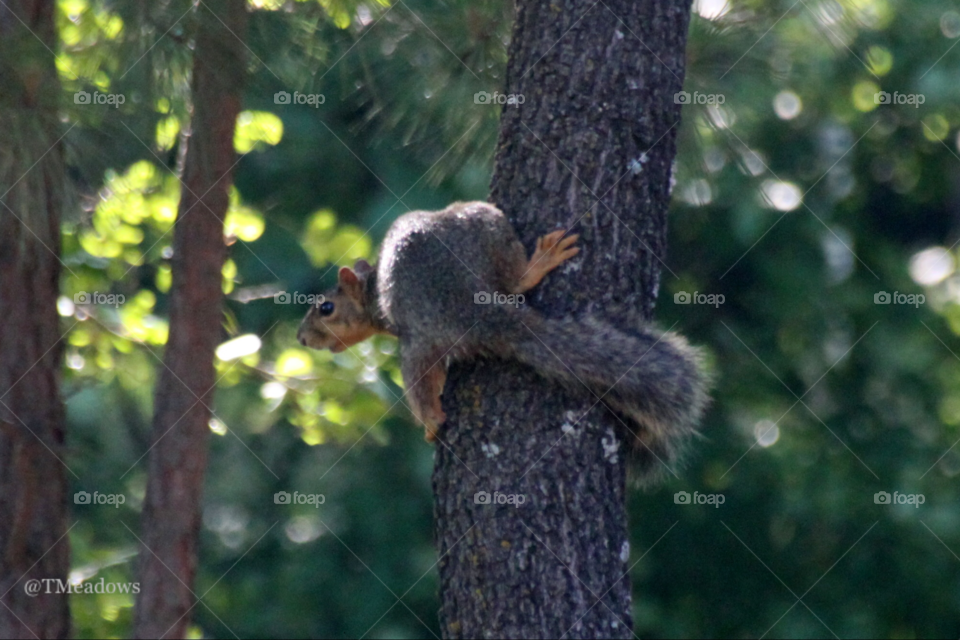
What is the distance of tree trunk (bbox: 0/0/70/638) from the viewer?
2.73 meters

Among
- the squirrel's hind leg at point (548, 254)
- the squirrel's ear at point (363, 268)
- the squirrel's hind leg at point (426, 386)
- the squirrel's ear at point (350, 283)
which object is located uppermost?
the squirrel's ear at point (363, 268)

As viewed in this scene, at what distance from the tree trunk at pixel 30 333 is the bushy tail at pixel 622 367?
4.14 ft

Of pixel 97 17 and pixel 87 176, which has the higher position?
pixel 97 17

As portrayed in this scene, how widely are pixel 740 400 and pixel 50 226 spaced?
4.75 meters

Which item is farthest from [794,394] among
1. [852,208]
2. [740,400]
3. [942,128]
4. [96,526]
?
[96,526]

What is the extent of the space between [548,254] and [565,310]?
0.15 m

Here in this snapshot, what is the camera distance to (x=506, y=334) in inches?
101

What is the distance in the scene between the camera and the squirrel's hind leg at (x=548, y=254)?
2.56 m

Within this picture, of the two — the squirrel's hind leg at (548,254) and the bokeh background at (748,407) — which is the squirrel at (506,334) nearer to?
the squirrel's hind leg at (548,254)

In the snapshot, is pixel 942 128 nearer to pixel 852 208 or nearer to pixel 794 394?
pixel 852 208

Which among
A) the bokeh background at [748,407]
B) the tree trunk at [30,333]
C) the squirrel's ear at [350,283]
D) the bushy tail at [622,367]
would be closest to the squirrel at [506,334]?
the bushy tail at [622,367]

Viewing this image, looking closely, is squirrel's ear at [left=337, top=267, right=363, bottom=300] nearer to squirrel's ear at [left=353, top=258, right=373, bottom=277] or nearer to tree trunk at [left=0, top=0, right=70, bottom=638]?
squirrel's ear at [left=353, top=258, right=373, bottom=277]

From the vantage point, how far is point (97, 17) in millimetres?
3738

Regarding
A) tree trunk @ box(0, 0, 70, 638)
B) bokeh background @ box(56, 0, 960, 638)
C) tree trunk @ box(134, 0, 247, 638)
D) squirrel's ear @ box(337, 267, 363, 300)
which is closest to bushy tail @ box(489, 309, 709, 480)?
tree trunk @ box(134, 0, 247, 638)
